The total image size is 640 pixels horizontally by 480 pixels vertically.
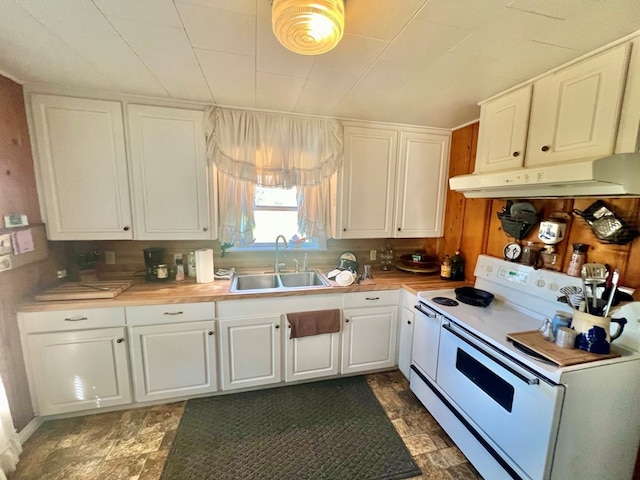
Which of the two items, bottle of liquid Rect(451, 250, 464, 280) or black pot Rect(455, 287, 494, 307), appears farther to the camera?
bottle of liquid Rect(451, 250, 464, 280)

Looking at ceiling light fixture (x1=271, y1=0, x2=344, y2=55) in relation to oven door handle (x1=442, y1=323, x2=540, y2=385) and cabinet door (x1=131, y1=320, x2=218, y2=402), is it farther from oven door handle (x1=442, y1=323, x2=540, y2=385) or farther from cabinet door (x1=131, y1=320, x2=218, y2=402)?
cabinet door (x1=131, y1=320, x2=218, y2=402)

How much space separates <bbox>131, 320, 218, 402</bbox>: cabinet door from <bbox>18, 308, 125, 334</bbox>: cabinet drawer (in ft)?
0.52

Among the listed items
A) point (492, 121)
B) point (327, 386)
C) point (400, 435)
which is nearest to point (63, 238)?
point (327, 386)

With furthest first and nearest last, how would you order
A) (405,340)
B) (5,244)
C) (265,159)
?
(405,340) < (265,159) < (5,244)

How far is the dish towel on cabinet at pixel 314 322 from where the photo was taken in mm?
2045

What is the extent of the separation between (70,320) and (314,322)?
1623mm

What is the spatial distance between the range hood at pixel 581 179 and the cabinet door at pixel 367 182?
3.19 ft

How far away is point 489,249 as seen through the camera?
2.12 meters

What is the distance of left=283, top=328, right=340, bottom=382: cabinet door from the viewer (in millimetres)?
2111

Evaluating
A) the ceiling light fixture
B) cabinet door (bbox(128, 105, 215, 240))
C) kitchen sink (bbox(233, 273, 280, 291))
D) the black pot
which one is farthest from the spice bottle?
cabinet door (bbox(128, 105, 215, 240))

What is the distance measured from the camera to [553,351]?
123 cm

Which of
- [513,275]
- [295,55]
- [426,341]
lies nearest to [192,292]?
[295,55]

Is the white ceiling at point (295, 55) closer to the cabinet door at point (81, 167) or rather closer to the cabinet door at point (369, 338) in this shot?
the cabinet door at point (81, 167)

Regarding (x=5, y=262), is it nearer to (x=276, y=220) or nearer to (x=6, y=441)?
(x=6, y=441)
